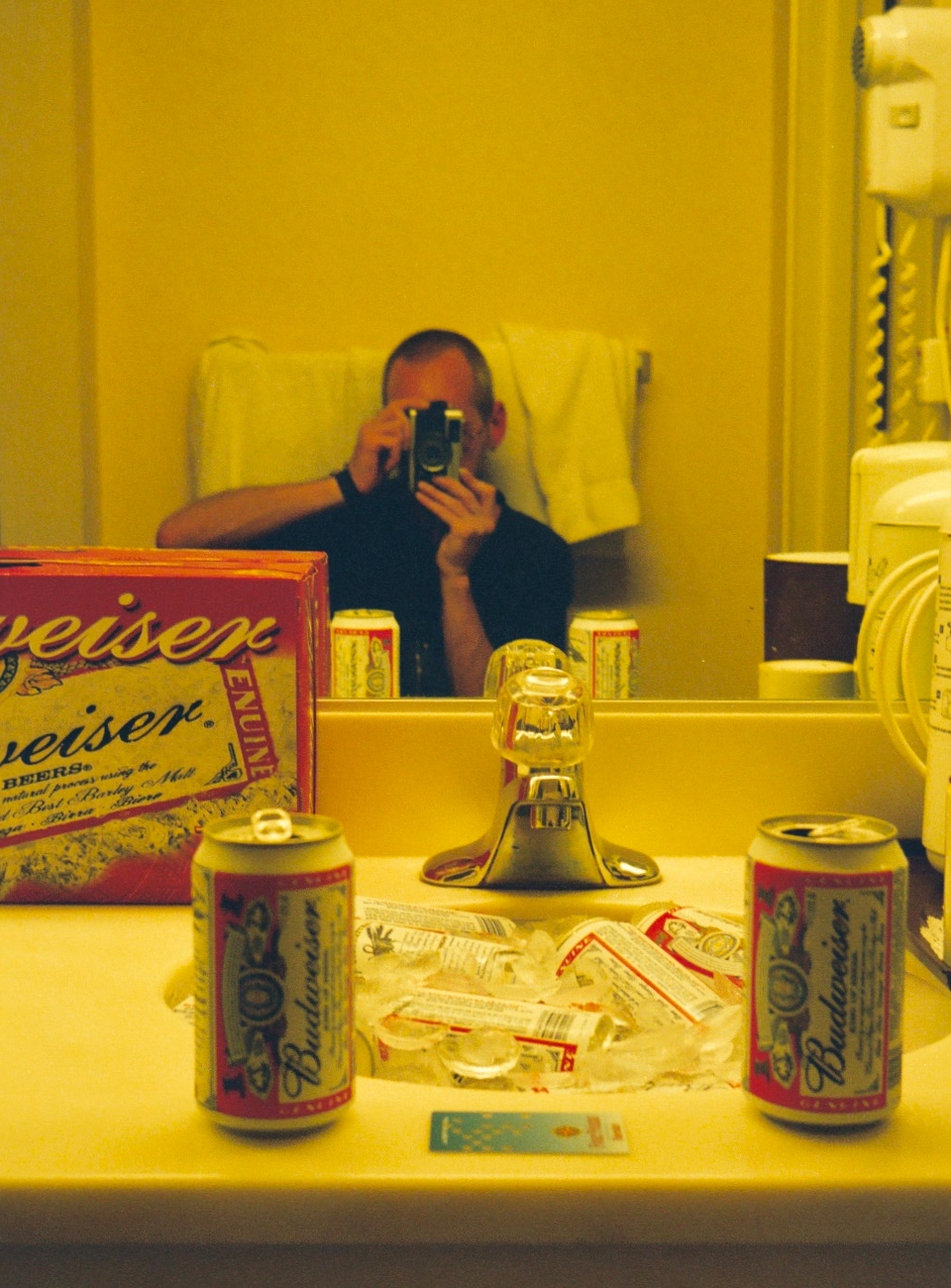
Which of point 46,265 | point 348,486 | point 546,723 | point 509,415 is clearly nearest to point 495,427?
point 509,415

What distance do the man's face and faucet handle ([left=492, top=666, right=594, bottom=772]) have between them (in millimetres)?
234

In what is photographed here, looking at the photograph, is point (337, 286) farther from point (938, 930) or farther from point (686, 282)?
point (938, 930)

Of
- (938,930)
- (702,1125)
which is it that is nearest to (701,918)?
(938,930)

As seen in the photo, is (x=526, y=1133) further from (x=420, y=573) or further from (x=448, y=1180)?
(x=420, y=573)

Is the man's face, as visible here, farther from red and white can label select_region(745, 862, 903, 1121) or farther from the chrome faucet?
red and white can label select_region(745, 862, 903, 1121)

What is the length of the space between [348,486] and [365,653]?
136 mm

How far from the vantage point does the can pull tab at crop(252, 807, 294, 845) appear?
509 mm

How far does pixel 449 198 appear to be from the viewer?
1.03 meters

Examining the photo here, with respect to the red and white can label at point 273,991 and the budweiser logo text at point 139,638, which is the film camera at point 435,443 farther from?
the red and white can label at point 273,991

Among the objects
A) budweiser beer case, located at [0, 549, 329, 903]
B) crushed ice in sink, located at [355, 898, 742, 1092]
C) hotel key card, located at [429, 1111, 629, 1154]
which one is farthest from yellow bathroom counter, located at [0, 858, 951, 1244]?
budweiser beer case, located at [0, 549, 329, 903]

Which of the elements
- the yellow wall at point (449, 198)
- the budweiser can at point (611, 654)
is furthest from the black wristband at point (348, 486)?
the budweiser can at point (611, 654)

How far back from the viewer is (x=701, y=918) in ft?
2.76

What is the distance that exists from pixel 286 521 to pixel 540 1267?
68 centimetres

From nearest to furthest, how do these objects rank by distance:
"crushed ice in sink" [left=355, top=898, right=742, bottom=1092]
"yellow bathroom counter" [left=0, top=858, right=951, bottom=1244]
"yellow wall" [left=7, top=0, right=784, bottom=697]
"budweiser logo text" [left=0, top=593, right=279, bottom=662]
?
"yellow bathroom counter" [left=0, top=858, right=951, bottom=1244]
"crushed ice in sink" [left=355, top=898, right=742, bottom=1092]
"budweiser logo text" [left=0, top=593, right=279, bottom=662]
"yellow wall" [left=7, top=0, right=784, bottom=697]
